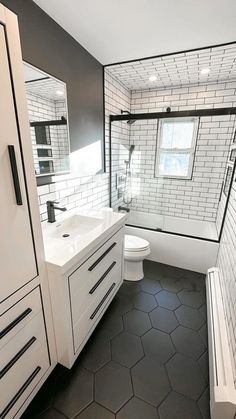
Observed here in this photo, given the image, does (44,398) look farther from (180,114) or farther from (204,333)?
(180,114)

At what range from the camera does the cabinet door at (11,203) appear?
703 millimetres

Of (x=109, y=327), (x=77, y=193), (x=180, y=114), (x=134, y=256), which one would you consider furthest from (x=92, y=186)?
(x=109, y=327)

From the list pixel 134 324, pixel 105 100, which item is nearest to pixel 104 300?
pixel 134 324

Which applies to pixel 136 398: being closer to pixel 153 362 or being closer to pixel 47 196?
pixel 153 362

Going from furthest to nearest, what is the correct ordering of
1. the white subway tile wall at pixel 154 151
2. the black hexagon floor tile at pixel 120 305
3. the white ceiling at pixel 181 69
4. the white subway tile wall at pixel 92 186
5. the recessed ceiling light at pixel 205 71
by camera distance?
the white subway tile wall at pixel 154 151, the recessed ceiling light at pixel 205 71, the white ceiling at pixel 181 69, the black hexagon floor tile at pixel 120 305, the white subway tile wall at pixel 92 186

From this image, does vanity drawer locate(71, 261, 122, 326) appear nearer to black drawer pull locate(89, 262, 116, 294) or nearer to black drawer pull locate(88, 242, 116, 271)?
black drawer pull locate(89, 262, 116, 294)

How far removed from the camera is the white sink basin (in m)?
1.49

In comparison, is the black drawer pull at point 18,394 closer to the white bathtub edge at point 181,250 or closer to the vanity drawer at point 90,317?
the vanity drawer at point 90,317

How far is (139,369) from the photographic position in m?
1.31

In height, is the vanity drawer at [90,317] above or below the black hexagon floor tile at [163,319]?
above

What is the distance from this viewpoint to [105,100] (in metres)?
2.27

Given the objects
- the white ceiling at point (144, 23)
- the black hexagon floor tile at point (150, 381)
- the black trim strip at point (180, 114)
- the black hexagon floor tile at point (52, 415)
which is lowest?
the black hexagon floor tile at point (150, 381)

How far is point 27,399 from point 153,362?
2.67 feet

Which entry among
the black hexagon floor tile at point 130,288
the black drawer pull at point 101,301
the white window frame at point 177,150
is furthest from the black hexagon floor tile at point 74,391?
the white window frame at point 177,150
